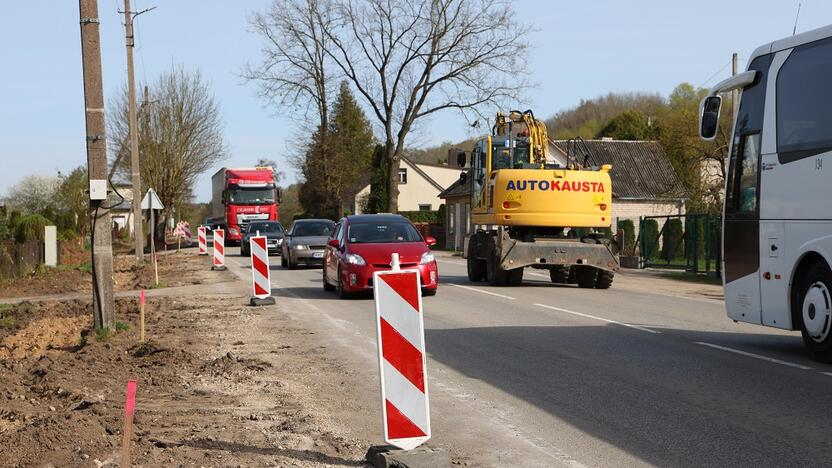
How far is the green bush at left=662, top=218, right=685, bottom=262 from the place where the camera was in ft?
97.2

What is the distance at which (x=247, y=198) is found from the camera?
2122 inches

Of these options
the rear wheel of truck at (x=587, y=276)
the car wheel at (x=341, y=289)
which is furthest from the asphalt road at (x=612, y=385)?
the rear wheel of truck at (x=587, y=276)

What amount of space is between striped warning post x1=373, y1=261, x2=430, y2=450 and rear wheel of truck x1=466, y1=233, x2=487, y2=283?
1746 centimetres

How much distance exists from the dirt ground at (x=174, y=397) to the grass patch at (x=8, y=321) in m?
0.72

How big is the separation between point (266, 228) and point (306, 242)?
546 inches

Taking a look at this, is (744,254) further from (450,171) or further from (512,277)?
(450,171)

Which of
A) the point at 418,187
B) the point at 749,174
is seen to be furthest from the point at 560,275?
the point at 418,187

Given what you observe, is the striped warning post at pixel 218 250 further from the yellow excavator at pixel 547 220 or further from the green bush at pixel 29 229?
the yellow excavator at pixel 547 220

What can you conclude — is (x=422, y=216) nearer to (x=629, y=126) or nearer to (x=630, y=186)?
(x=630, y=186)

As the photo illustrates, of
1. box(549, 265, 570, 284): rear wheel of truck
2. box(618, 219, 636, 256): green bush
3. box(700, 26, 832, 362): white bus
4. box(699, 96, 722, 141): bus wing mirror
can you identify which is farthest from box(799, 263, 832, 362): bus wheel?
box(618, 219, 636, 256): green bush

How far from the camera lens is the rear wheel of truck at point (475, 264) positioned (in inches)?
947

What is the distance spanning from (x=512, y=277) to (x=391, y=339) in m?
16.3

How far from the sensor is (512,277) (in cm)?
2250

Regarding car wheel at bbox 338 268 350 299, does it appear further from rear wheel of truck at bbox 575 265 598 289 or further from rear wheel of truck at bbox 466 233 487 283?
rear wheel of truck at bbox 575 265 598 289
